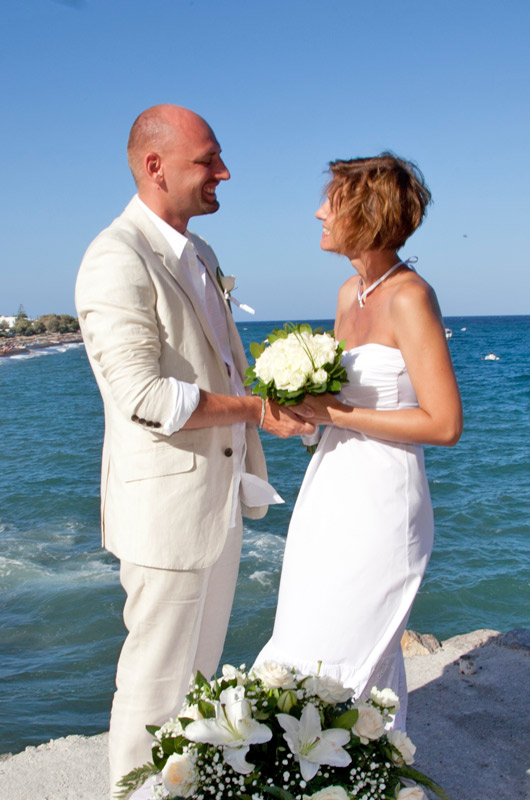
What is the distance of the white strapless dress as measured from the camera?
2869mm

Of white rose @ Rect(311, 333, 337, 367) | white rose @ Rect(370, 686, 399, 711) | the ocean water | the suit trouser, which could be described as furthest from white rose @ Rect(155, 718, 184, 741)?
the ocean water

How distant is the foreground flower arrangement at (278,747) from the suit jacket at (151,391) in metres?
0.80

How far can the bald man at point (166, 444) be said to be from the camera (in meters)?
2.82

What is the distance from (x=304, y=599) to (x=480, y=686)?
2.01m

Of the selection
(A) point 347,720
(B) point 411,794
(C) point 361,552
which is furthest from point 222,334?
(B) point 411,794

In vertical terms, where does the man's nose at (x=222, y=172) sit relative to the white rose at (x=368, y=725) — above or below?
above

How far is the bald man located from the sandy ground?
0.72 m

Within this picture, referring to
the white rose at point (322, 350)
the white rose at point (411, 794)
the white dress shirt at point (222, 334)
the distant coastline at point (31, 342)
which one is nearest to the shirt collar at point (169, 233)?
the white dress shirt at point (222, 334)

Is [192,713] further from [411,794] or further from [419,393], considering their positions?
[419,393]

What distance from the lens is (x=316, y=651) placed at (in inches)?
113

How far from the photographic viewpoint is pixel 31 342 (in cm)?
10362

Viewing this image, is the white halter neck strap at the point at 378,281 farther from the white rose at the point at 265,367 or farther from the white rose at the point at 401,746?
the white rose at the point at 401,746

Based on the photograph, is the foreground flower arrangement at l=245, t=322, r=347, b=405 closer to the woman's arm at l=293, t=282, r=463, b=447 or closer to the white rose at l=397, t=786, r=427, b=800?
the woman's arm at l=293, t=282, r=463, b=447

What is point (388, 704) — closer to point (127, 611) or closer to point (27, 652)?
point (127, 611)
